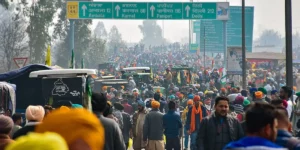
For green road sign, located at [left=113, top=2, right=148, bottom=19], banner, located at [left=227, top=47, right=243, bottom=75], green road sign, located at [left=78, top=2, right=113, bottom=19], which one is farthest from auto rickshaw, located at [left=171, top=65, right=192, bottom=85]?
banner, located at [left=227, top=47, right=243, bottom=75]

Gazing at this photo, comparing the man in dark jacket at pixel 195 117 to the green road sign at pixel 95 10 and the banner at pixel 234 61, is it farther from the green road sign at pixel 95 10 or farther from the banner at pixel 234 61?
the green road sign at pixel 95 10

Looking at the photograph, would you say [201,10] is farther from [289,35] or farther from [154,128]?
[154,128]

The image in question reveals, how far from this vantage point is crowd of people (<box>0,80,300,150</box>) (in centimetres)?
414

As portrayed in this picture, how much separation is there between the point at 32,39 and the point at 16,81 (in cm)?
4239

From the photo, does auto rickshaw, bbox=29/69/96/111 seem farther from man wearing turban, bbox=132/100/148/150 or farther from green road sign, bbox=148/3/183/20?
green road sign, bbox=148/3/183/20

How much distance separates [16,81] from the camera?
51.4 feet

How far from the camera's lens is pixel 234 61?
3312cm

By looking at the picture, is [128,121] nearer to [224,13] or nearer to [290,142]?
[290,142]

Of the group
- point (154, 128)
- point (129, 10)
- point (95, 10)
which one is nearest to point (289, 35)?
point (154, 128)

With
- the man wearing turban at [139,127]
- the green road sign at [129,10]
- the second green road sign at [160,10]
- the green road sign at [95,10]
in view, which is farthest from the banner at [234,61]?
the man wearing turban at [139,127]

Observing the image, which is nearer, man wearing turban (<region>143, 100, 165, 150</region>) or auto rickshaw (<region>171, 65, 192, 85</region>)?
man wearing turban (<region>143, 100, 165, 150</region>)

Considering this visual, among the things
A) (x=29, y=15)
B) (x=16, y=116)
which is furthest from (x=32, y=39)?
(x=16, y=116)

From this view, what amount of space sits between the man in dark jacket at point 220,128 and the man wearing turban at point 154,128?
16.6ft

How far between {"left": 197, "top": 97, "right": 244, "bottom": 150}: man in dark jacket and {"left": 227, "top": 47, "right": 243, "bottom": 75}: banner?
23074 mm
